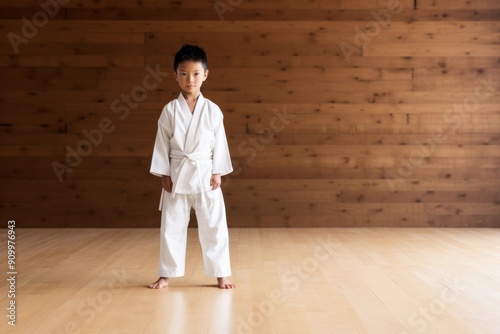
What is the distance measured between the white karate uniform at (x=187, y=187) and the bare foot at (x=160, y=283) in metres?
0.03

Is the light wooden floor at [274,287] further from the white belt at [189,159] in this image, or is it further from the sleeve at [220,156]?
the sleeve at [220,156]

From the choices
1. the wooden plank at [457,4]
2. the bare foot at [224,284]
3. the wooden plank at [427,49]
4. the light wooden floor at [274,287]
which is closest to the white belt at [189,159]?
the bare foot at [224,284]

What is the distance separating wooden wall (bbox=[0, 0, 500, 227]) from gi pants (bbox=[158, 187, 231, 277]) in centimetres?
224

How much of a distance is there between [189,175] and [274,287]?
68 centimetres

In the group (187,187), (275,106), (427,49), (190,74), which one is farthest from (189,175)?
(427,49)

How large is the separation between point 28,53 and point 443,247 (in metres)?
3.64

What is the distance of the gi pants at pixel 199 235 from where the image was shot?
3104 millimetres

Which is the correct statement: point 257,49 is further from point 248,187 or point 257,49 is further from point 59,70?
point 59,70

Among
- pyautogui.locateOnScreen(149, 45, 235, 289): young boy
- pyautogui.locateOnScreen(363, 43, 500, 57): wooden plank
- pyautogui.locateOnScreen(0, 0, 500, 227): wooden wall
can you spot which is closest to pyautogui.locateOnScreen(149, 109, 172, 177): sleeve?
pyautogui.locateOnScreen(149, 45, 235, 289): young boy


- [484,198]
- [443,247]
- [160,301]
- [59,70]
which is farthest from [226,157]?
[484,198]

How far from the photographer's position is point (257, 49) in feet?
17.6

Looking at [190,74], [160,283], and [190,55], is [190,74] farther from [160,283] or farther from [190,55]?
[160,283]

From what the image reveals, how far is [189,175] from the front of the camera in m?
3.10

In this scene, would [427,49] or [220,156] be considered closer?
[220,156]
